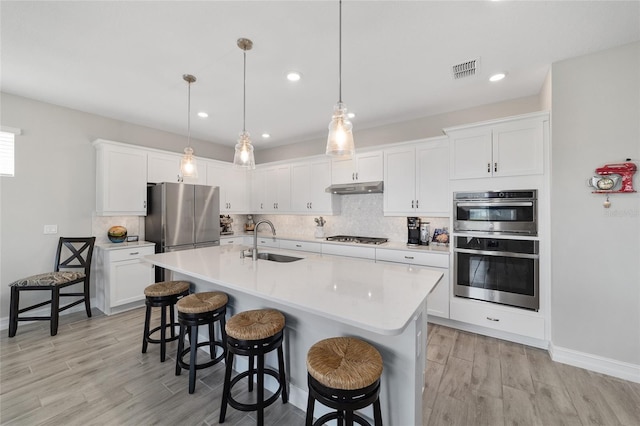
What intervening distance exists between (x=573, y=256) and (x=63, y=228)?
594cm

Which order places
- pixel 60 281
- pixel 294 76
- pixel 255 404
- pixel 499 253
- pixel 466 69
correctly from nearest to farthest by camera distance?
pixel 255 404 → pixel 466 69 → pixel 294 76 → pixel 499 253 → pixel 60 281

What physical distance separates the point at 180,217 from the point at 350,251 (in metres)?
2.71

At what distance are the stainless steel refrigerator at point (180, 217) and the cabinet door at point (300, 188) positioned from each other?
141 cm

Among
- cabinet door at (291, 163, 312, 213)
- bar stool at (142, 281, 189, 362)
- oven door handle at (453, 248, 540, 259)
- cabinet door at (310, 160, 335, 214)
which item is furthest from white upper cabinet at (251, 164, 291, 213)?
oven door handle at (453, 248, 540, 259)

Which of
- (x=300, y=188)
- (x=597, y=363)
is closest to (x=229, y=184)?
(x=300, y=188)

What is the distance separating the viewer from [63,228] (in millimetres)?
3496

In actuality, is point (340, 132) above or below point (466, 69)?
below

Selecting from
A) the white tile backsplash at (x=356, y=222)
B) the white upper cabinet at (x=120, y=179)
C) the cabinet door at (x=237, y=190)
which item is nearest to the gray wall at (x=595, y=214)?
the white tile backsplash at (x=356, y=222)

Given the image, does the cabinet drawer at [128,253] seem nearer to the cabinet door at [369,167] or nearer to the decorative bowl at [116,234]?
the decorative bowl at [116,234]

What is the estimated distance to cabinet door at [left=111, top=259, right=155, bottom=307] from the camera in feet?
11.3

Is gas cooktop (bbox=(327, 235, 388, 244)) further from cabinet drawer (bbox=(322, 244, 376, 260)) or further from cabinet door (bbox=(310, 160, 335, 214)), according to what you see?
cabinet door (bbox=(310, 160, 335, 214))

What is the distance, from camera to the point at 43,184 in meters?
3.34

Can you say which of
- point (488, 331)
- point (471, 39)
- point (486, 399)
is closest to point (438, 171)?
point (471, 39)

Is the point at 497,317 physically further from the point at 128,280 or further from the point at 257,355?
the point at 128,280
